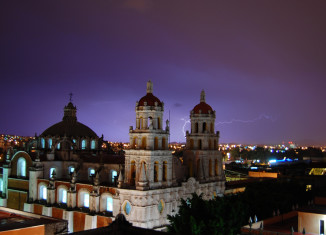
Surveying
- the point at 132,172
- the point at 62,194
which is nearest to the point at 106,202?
the point at 132,172

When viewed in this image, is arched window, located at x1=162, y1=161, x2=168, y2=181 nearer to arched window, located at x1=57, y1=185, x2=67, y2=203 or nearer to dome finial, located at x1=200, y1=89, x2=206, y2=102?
dome finial, located at x1=200, y1=89, x2=206, y2=102

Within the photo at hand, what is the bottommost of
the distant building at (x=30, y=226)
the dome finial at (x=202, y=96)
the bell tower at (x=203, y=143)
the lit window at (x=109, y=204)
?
the lit window at (x=109, y=204)

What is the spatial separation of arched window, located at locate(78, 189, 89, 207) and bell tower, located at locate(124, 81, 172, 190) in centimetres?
605

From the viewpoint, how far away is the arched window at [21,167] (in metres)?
53.0

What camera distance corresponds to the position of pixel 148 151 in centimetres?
4038

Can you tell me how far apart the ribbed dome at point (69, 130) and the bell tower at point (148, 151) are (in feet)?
55.2

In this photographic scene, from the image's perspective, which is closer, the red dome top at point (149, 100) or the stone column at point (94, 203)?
the red dome top at point (149, 100)

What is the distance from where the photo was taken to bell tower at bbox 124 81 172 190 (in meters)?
40.5

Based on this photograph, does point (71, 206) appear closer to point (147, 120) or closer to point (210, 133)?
point (147, 120)

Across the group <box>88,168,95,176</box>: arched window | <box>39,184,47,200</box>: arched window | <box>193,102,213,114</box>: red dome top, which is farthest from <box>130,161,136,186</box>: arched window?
<box>39,184,47,200</box>: arched window

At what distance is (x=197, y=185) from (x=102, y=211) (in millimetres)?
10984

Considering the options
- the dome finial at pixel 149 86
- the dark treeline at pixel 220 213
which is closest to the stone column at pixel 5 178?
the dome finial at pixel 149 86

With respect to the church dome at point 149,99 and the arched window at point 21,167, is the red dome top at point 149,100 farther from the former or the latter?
the arched window at point 21,167

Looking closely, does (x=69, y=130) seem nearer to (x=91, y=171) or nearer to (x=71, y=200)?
(x=91, y=171)
